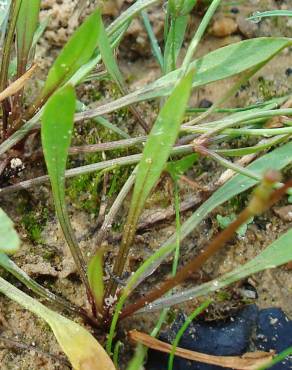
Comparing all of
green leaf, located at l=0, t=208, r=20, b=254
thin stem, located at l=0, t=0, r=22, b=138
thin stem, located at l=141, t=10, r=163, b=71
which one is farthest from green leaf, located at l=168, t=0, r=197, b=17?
green leaf, located at l=0, t=208, r=20, b=254

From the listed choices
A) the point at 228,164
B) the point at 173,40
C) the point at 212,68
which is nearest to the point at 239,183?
the point at 228,164

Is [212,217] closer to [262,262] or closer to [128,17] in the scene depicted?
[262,262]

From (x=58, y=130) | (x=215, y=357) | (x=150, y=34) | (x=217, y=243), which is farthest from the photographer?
(x=150, y=34)

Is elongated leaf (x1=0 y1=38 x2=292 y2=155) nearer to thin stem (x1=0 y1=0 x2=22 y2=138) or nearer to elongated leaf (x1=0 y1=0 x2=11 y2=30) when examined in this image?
thin stem (x1=0 y1=0 x2=22 y2=138)

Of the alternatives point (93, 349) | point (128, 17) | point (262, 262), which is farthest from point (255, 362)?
point (128, 17)

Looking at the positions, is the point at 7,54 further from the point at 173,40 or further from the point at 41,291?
the point at 41,291

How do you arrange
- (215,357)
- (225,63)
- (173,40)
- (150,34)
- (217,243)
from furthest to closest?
(150,34) < (173,40) < (225,63) < (215,357) < (217,243)
